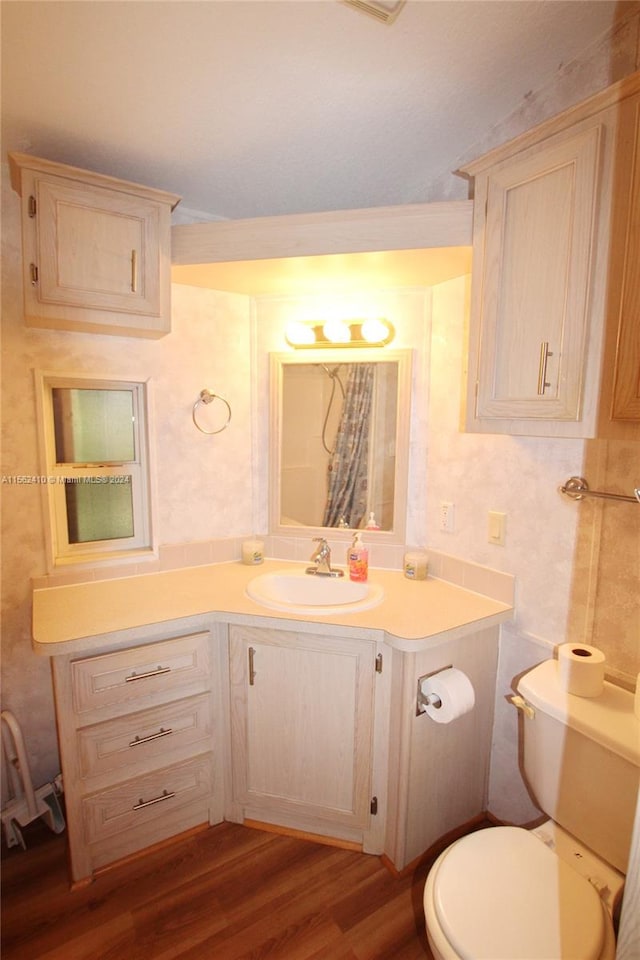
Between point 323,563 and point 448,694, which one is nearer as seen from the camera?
point 448,694

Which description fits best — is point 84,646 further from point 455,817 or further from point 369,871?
point 455,817

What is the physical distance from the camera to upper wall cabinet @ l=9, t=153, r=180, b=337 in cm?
148

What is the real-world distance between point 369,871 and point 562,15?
255 cm

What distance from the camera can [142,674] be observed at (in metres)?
1.55

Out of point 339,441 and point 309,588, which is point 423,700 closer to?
point 309,588

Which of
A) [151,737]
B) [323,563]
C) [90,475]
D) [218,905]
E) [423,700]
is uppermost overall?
[90,475]

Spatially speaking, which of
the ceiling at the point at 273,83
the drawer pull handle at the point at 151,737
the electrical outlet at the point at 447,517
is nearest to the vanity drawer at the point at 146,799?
the drawer pull handle at the point at 151,737

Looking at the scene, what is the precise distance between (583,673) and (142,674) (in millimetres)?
1333

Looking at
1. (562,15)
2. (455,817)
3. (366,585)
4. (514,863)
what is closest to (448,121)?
(562,15)

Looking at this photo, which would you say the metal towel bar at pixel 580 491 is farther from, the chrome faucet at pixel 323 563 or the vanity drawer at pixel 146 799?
the vanity drawer at pixel 146 799

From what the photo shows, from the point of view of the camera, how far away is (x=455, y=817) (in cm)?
173

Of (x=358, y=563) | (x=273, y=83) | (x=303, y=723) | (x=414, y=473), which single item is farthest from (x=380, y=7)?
(x=303, y=723)

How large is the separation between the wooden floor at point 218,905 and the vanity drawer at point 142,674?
60 cm

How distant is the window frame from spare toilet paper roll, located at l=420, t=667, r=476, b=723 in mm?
1242
